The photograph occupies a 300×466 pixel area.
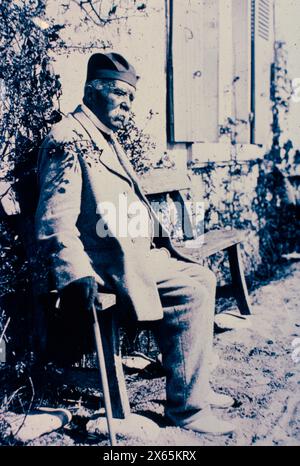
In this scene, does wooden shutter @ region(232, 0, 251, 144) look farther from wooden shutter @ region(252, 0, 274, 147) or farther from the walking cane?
the walking cane

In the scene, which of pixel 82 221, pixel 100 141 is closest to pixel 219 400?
pixel 82 221

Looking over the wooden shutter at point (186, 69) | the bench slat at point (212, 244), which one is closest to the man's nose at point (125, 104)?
the bench slat at point (212, 244)

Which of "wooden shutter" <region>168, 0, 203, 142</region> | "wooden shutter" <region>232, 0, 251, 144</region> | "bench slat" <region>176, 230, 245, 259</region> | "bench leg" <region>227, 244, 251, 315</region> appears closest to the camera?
"bench slat" <region>176, 230, 245, 259</region>

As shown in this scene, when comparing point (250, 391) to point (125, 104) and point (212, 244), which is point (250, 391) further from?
point (125, 104)

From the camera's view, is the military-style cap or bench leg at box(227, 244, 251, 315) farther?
bench leg at box(227, 244, 251, 315)

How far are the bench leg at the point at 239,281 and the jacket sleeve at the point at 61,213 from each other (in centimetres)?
224

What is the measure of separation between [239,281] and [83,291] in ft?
8.19

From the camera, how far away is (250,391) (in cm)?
333

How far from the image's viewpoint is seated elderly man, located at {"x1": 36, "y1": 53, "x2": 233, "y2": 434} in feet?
8.62

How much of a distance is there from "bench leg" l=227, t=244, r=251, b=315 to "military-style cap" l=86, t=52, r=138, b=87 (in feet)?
7.24

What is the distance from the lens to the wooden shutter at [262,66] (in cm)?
656

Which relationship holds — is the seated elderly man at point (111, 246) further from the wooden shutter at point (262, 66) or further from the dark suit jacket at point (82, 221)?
the wooden shutter at point (262, 66)
